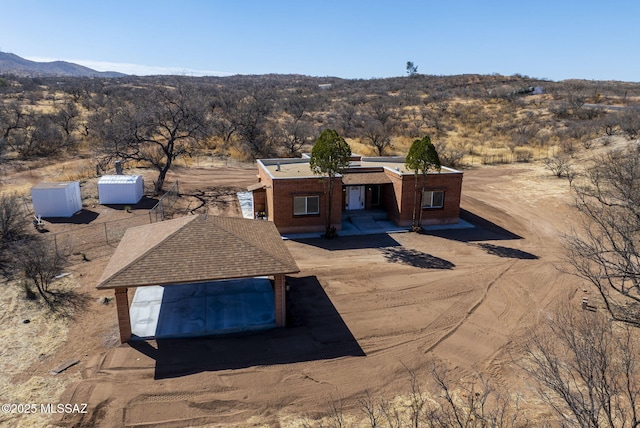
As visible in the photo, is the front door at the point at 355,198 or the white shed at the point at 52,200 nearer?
Answer: the white shed at the point at 52,200

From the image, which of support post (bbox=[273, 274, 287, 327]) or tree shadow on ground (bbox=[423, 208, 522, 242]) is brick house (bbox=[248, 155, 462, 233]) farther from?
support post (bbox=[273, 274, 287, 327])

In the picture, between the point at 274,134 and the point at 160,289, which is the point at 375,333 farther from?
the point at 274,134

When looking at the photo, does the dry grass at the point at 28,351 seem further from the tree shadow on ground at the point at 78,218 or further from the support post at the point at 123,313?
the tree shadow on ground at the point at 78,218

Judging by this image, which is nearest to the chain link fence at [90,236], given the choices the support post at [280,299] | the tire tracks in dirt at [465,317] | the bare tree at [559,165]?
the support post at [280,299]

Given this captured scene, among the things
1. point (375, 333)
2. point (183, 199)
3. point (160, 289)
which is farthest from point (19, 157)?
point (375, 333)

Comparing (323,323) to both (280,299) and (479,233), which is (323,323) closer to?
(280,299)

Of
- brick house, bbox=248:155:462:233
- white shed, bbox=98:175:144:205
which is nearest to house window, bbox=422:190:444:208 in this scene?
brick house, bbox=248:155:462:233
